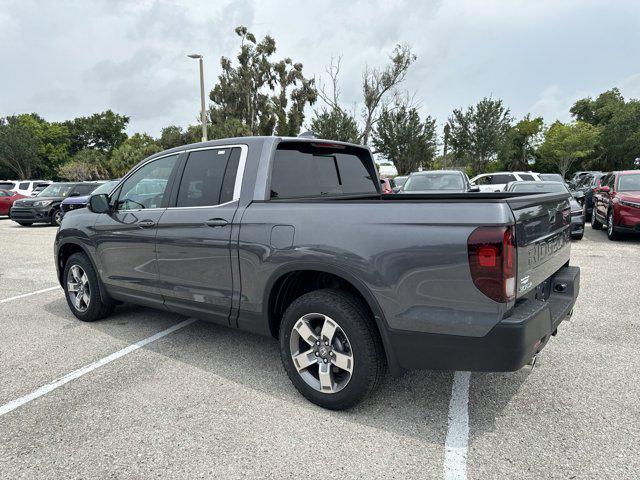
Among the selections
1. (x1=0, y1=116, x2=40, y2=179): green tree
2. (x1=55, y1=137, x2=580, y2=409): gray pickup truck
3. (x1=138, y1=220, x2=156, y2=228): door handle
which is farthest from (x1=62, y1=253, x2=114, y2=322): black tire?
(x1=0, y1=116, x2=40, y2=179): green tree

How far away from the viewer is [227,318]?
11.7 feet

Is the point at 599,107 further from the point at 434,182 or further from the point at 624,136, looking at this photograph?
the point at 434,182

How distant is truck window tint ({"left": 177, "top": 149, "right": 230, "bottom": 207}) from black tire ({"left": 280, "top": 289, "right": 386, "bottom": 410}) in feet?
4.02

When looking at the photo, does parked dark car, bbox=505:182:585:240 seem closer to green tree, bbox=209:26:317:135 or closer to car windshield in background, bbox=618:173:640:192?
car windshield in background, bbox=618:173:640:192

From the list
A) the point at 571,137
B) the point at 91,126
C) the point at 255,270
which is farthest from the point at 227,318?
the point at 91,126

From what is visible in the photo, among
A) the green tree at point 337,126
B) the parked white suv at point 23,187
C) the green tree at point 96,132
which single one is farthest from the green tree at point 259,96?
the green tree at point 96,132

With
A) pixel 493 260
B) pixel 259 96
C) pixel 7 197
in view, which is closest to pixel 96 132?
pixel 259 96

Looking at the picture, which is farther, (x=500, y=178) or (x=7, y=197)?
(x=7, y=197)

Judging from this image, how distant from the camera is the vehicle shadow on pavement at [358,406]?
2.88 metres

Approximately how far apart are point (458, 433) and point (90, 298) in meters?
3.94

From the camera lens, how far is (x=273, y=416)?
2945 mm

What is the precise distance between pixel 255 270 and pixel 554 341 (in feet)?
9.31

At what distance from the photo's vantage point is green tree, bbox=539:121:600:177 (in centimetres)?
3903

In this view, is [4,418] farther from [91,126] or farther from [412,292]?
[91,126]
